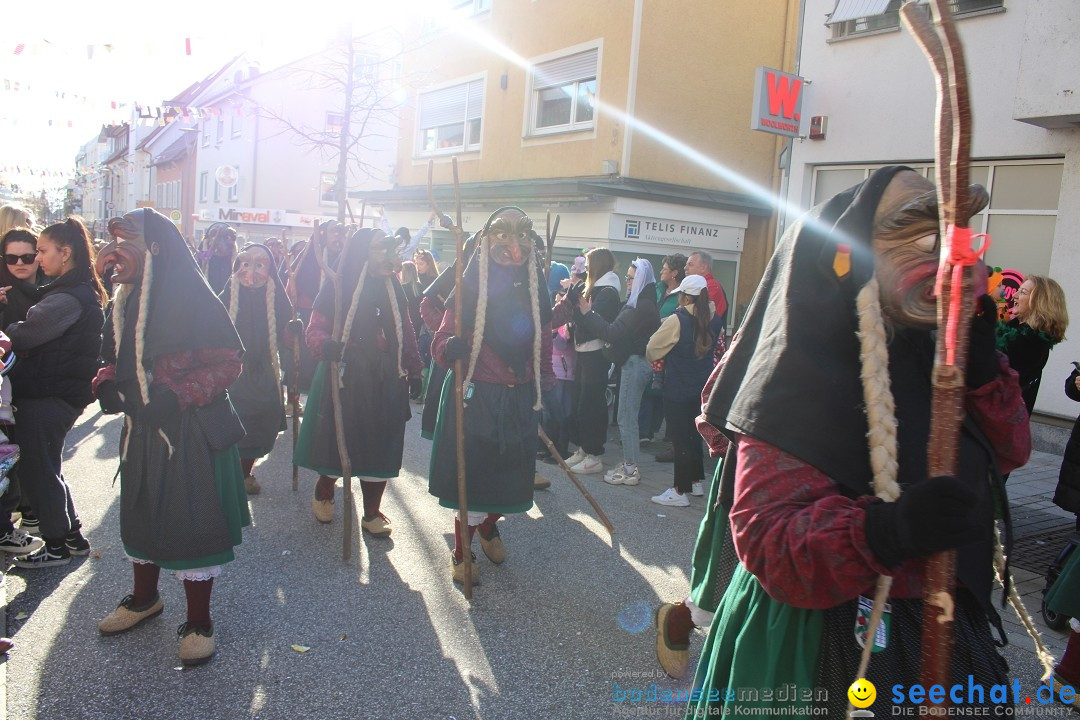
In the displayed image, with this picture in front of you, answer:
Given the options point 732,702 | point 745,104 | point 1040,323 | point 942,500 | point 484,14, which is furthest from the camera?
point 484,14

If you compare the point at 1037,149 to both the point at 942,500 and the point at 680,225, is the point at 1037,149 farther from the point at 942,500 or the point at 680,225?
the point at 942,500

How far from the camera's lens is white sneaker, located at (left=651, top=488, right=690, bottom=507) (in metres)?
6.25

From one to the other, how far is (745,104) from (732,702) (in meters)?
14.9

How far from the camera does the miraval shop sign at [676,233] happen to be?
13320mm

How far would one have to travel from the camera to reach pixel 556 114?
Result: 1522cm

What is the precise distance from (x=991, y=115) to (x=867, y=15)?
2.05m

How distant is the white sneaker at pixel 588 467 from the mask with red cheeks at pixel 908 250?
5695 mm

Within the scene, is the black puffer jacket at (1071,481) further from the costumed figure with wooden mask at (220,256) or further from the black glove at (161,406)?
the costumed figure with wooden mask at (220,256)

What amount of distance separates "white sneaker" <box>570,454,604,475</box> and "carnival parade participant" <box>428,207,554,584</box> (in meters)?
2.56

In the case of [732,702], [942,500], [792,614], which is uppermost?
[942,500]

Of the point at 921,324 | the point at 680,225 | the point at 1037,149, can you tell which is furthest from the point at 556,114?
the point at 921,324

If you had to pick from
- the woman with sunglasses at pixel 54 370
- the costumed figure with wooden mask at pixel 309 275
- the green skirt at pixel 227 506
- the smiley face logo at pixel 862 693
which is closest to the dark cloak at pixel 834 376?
the smiley face logo at pixel 862 693

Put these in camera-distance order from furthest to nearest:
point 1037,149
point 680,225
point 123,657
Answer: point 680,225 < point 1037,149 < point 123,657

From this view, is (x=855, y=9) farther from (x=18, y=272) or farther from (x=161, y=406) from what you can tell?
(x=161, y=406)
